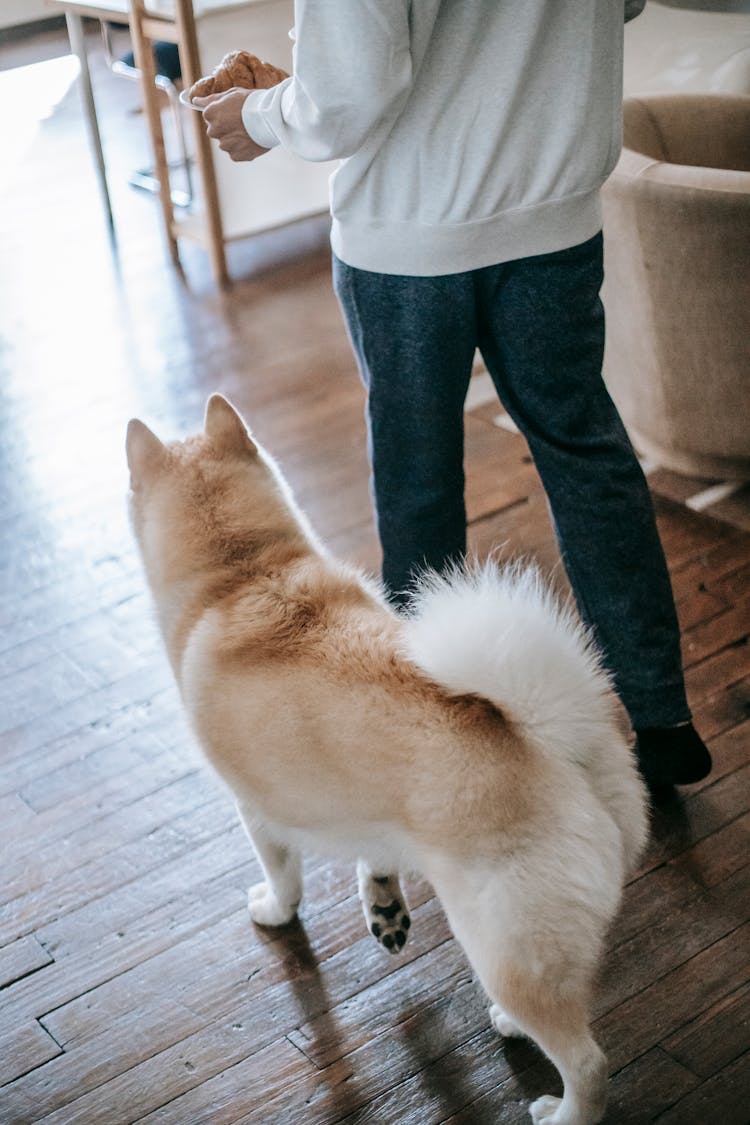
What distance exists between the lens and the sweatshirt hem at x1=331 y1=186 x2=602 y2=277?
1334 mm

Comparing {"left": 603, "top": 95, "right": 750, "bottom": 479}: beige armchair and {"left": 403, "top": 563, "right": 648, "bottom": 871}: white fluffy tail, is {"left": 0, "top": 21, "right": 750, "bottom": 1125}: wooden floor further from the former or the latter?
{"left": 403, "top": 563, "right": 648, "bottom": 871}: white fluffy tail

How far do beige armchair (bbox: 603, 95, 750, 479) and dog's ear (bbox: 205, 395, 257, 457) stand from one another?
0.99 metres

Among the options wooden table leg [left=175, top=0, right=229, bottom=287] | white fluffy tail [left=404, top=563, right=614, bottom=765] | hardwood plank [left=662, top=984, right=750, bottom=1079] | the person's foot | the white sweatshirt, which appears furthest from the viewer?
wooden table leg [left=175, top=0, right=229, bottom=287]

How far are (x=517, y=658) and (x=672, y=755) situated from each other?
62cm

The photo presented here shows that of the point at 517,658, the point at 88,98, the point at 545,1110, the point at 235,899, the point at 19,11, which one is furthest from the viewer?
the point at 19,11

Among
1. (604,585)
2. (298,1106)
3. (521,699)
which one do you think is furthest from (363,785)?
Answer: (604,585)

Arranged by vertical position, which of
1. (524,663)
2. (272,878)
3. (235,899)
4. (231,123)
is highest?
(231,123)

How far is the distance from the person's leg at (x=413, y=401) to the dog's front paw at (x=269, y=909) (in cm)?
42

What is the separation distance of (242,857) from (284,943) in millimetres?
172

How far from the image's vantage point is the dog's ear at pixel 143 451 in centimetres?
140

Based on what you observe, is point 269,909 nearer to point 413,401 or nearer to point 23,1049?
point 23,1049

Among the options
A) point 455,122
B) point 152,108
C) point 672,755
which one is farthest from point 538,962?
point 152,108

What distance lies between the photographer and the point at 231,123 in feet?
4.59

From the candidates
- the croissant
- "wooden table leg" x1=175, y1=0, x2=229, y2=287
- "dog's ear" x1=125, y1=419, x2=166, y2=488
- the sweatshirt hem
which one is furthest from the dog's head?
"wooden table leg" x1=175, y1=0, x2=229, y2=287
